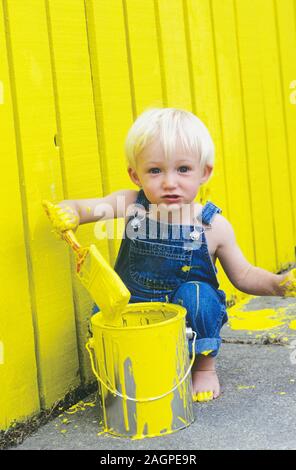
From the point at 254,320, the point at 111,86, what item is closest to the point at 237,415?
the point at 254,320

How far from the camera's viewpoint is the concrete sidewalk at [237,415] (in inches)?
76.9

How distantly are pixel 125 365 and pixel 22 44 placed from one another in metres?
0.92

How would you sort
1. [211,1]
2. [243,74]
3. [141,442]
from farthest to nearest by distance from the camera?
1. [243,74]
2. [211,1]
3. [141,442]

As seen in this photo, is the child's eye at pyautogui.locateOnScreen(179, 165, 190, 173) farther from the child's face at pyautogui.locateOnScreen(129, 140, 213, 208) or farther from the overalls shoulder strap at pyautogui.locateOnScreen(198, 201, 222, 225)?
the overalls shoulder strap at pyautogui.locateOnScreen(198, 201, 222, 225)

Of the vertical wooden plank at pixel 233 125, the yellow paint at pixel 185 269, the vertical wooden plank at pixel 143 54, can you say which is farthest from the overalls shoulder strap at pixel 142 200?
the vertical wooden plank at pixel 233 125

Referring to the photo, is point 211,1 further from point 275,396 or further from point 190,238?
point 275,396

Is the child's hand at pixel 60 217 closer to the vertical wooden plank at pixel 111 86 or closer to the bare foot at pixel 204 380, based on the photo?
the vertical wooden plank at pixel 111 86

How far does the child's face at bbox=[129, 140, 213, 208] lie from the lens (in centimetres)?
220

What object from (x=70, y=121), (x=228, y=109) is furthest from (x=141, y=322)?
(x=228, y=109)

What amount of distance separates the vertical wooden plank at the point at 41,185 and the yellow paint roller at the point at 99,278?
104 millimetres

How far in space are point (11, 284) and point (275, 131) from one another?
80.9 inches

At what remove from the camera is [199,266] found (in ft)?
7.70

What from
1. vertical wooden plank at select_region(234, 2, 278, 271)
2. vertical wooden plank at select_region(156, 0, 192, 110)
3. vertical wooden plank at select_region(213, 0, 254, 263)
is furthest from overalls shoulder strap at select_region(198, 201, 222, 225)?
vertical wooden plank at select_region(234, 2, 278, 271)

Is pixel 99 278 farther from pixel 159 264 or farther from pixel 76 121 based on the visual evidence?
pixel 76 121
